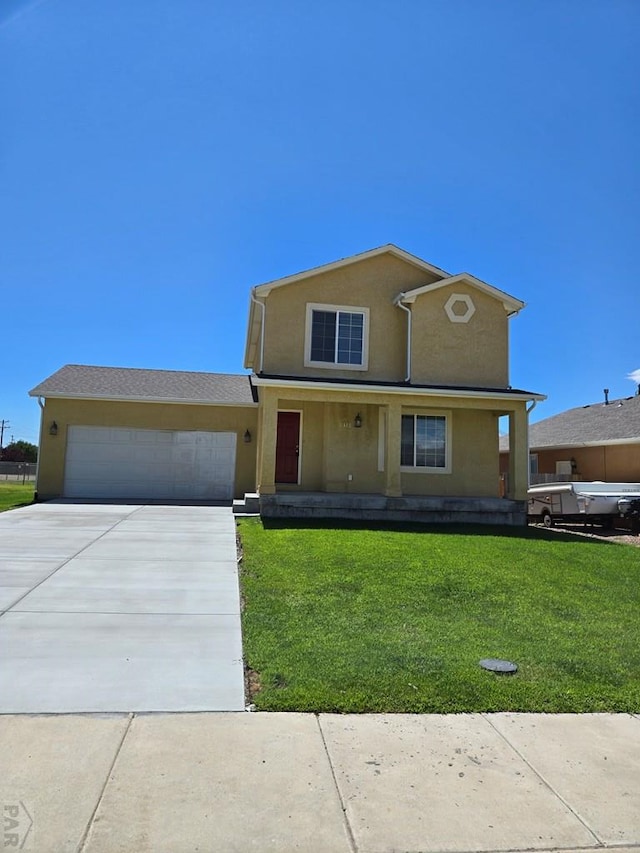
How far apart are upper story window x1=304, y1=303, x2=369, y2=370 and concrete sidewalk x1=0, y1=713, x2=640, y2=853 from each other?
11684mm

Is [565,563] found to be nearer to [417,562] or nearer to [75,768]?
[417,562]

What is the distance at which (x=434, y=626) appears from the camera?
219 inches

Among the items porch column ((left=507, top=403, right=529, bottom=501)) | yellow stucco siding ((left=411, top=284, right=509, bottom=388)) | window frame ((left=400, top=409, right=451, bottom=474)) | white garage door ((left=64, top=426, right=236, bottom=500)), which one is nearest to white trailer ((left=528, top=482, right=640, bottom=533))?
porch column ((left=507, top=403, right=529, bottom=501))

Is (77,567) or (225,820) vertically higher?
(77,567)

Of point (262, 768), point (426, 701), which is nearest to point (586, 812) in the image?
point (426, 701)

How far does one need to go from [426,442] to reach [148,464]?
8615mm

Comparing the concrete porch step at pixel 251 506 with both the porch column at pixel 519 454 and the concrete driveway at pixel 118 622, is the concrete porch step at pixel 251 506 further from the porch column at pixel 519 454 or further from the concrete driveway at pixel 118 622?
the porch column at pixel 519 454

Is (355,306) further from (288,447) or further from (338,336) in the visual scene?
(288,447)

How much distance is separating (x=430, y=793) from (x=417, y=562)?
5.50 metres

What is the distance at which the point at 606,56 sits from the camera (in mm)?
9719

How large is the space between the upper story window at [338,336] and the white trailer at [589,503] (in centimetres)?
697

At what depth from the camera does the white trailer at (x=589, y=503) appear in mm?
14828

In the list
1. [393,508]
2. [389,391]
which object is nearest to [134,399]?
[389,391]

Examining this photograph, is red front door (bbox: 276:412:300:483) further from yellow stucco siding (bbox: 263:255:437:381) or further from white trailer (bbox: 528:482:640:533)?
white trailer (bbox: 528:482:640:533)
